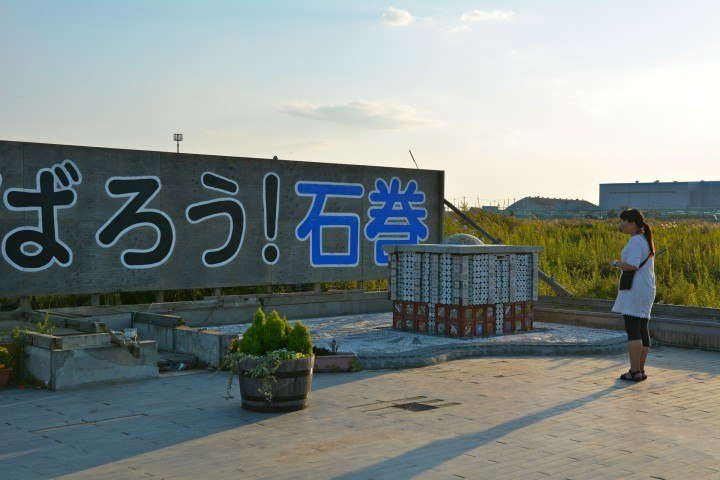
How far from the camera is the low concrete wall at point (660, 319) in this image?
15047 millimetres

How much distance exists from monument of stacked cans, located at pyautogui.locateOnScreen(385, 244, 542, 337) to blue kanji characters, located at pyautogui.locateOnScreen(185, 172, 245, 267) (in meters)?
3.14

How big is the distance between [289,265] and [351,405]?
27.5 ft

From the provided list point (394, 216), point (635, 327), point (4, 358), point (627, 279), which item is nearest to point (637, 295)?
point (627, 279)

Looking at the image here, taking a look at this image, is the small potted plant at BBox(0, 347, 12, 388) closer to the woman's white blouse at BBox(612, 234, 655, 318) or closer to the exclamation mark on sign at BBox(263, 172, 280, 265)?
the exclamation mark on sign at BBox(263, 172, 280, 265)

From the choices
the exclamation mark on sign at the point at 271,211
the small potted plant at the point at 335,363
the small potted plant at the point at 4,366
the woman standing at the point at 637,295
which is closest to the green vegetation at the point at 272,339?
the small potted plant at the point at 335,363

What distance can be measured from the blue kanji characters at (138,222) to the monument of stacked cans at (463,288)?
431 centimetres

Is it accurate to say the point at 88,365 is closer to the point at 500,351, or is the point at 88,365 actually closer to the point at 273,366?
the point at 273,366

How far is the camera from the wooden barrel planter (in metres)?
9.65

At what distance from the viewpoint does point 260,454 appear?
25.9ft

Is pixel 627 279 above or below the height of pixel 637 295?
above

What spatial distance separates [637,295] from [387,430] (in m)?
4.84

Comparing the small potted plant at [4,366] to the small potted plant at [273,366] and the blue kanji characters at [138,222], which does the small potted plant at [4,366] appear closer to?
the small potted plant at [273,366]

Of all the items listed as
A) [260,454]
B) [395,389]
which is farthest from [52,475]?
[395,389]

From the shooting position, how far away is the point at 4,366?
11.3 metres
